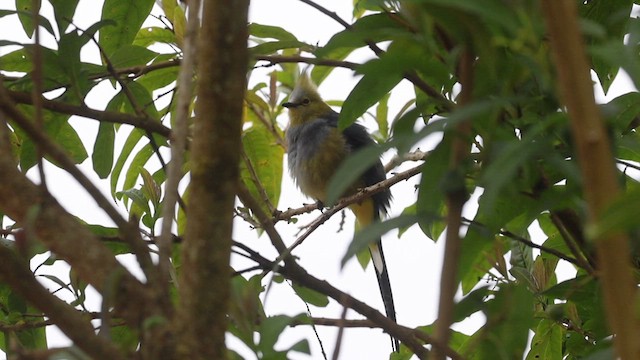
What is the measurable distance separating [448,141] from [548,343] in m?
1.08

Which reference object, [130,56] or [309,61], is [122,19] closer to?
[130,56]

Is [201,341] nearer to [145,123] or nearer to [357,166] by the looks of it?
[357,166]

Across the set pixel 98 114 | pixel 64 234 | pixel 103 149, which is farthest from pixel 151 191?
pixel 64 234

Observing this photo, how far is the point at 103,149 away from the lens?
178 centimetres

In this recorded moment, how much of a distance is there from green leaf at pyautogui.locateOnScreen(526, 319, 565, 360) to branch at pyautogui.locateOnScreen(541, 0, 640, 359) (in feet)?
4.28

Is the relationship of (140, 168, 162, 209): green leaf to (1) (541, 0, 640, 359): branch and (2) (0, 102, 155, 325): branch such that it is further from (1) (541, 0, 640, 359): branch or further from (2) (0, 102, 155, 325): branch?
(1) (541, 0, 640, 359): branch

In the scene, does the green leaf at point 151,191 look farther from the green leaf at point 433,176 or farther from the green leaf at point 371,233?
the green leaf at point 371,233

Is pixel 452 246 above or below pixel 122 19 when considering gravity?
below

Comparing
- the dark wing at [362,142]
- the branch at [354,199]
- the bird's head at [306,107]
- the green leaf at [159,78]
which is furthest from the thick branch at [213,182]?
the bird's head at [306,107]

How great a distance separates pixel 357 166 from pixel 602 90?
1.15 meters

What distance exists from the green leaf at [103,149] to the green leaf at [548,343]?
91 centimetres

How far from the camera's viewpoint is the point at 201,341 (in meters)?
0.72

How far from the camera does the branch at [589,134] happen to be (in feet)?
1.76

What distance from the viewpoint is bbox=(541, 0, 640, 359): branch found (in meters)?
0.54
